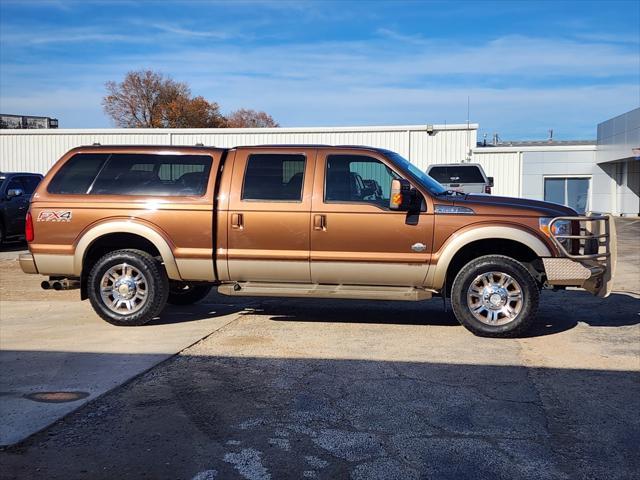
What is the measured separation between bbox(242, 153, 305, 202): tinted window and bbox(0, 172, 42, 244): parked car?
401 inches

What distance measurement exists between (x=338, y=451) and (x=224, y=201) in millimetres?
3912

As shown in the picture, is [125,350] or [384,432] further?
[125,350]

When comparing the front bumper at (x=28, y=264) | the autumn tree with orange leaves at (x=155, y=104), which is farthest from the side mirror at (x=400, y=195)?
the autumn tree with orange leaves at (x=155, y=104)

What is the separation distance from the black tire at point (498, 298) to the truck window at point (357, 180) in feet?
4.00

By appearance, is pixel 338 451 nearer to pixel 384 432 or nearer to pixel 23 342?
pixel 384 432

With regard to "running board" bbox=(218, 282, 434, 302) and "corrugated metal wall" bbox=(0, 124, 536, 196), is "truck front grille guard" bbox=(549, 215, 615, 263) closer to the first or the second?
"running board" bbox=(218, 282, 434, 302)

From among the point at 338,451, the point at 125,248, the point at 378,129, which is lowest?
the point at 338,451

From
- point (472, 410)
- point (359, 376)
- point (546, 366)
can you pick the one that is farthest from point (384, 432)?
point (546, 366)

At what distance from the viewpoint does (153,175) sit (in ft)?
24.9

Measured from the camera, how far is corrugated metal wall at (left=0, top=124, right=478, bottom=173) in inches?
903

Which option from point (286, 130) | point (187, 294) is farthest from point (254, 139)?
point (187, 294)

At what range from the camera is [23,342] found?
6.85 m

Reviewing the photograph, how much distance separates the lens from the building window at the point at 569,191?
32.2 m

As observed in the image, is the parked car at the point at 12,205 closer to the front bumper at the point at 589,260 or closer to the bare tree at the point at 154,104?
the front bumper at the point at 589,260
